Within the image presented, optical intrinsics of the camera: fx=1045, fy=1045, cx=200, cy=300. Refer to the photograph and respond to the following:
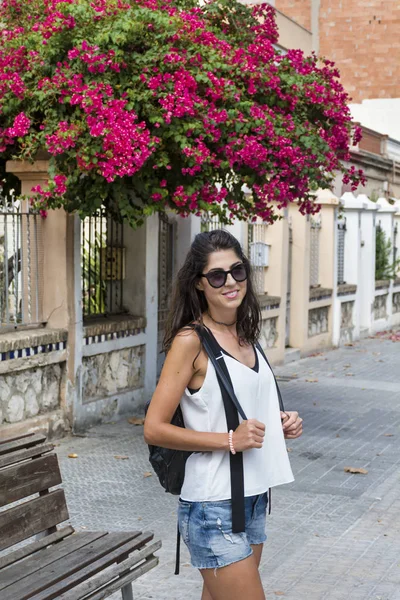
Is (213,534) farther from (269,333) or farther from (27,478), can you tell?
(269,333)

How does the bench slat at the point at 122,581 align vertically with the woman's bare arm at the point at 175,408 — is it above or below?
below

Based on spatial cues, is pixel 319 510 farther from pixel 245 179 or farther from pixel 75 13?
pixel 75 13

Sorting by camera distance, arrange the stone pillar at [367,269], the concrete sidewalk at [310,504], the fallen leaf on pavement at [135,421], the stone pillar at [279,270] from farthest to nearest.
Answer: the stone pillar at [367,269] < the stone pillar at [279,270] < the fallen leaf on pavement at [135,421] < the concrete sidewalk at [310,504]

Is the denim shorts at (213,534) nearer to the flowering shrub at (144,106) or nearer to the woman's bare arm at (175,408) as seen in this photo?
the woman's bare arm at (175,408)

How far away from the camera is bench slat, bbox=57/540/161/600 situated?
158 inches

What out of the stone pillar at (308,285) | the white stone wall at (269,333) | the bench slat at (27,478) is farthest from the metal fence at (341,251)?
the bench slat at (27,478)

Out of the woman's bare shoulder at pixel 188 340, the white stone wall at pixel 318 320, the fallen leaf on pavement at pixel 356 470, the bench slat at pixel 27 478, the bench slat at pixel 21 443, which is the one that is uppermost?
the woman's bare shoulder at pixel 188 340

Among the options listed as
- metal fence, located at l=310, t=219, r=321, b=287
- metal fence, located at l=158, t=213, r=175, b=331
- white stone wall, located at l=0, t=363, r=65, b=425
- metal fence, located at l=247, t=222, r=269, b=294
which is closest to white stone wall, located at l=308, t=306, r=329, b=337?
metal fence, located at l=310, t=219, r=321, b=287

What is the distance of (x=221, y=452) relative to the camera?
3627 mm

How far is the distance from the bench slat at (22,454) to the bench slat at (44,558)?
408mm

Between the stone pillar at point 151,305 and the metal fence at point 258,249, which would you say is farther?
the metal fence at point 258,249

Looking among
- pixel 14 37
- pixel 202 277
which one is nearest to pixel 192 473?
pixel 202 277

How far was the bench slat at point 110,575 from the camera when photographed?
4.01m

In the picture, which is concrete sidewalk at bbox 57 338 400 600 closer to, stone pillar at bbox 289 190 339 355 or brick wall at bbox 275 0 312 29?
stone pillar at bbox 289 190 339 355
